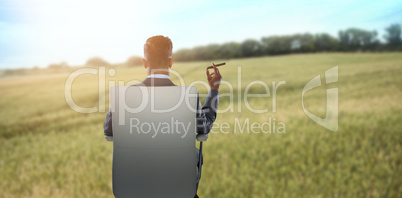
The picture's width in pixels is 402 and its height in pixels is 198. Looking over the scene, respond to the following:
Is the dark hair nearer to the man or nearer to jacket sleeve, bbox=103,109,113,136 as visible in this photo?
the man

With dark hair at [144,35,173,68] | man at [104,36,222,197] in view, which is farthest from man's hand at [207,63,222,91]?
dark hair at [144,35,173,68]

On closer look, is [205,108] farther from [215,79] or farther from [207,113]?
[215,79]

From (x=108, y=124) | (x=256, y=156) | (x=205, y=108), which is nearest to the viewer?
(x=205, y=108)

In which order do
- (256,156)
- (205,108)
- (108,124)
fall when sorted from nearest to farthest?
(205,108), (108,124), (256,156)

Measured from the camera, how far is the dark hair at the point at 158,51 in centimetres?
195

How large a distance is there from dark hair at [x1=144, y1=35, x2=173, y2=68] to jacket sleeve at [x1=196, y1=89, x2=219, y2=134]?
38 cm

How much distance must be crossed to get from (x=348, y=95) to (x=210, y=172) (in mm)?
10936

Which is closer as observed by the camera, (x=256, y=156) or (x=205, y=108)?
(x=205, y=108)

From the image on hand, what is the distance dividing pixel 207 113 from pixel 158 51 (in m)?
0.54

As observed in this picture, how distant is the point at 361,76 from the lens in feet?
63.6

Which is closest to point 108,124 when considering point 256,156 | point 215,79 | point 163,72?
point 163,72

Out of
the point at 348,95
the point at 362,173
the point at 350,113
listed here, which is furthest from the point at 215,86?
the point at 348,95

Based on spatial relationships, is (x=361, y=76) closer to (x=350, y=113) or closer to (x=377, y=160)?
(x=350, y=113)

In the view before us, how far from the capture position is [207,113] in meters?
1.93
